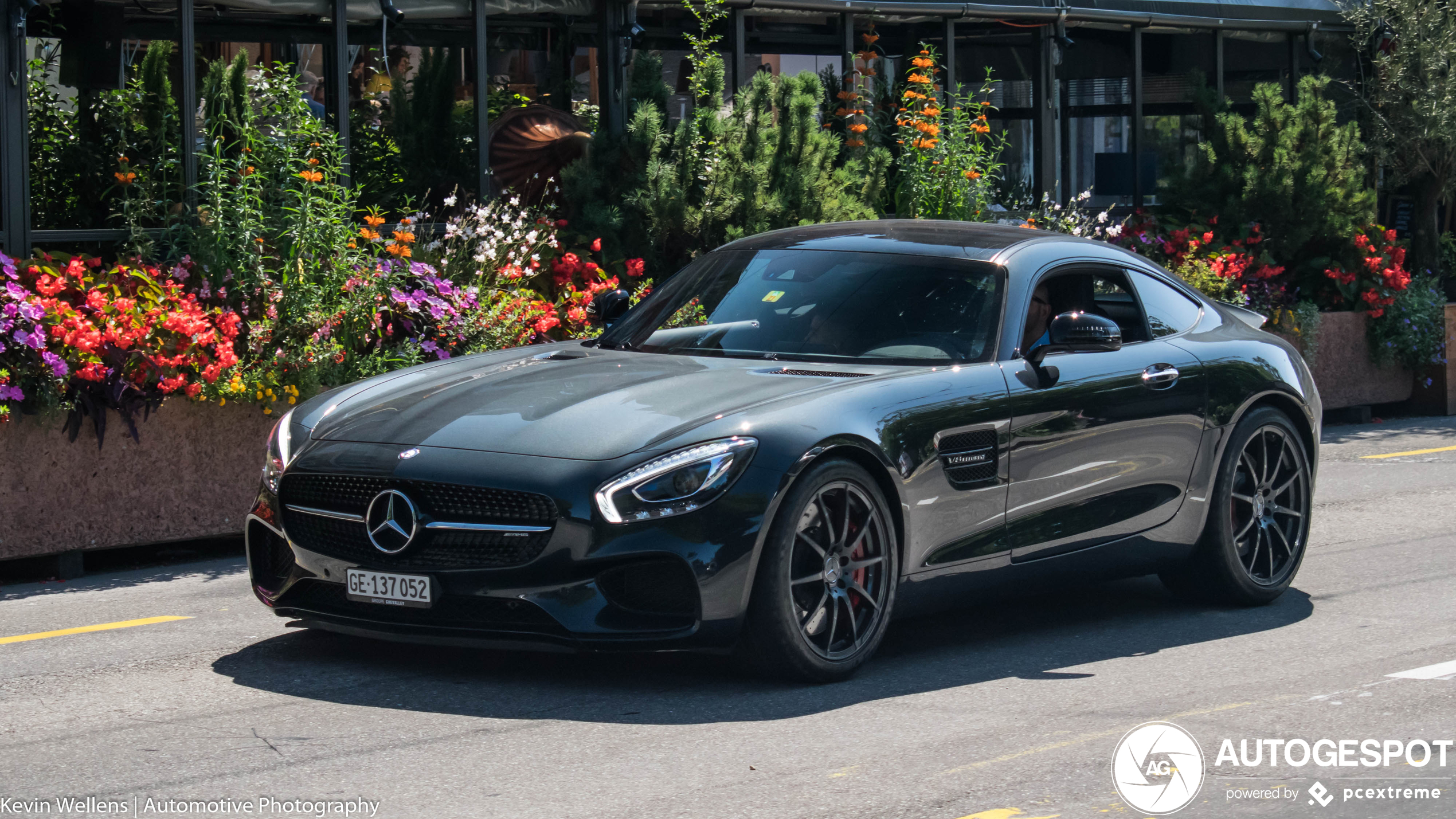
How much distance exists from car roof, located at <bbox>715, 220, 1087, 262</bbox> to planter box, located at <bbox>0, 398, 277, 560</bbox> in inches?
123

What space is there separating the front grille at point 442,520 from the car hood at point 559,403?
17 centimetres

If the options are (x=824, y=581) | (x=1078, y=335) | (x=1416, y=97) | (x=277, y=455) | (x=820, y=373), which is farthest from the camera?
(x=1416, y=97)

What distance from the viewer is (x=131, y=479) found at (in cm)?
909

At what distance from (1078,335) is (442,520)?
2.51 metres

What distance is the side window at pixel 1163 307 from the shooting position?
304 inches

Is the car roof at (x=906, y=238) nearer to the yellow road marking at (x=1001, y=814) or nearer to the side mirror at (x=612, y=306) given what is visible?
the side mirror at (x=612, y=306)

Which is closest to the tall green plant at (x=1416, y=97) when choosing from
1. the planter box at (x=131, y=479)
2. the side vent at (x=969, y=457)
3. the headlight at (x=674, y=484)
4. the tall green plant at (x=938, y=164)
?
the tall green plant at (x=938, y=164)

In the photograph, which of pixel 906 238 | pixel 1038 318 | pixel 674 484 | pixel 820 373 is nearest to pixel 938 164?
pixel 906 238

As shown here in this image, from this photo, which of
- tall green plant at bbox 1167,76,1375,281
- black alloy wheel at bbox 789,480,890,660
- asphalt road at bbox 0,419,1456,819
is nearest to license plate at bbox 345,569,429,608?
asphalt road at bbox 0,419,1456,819

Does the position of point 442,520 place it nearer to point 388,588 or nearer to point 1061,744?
point 388,588

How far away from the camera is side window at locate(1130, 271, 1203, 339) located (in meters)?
7.73

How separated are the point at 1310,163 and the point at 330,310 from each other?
992cm

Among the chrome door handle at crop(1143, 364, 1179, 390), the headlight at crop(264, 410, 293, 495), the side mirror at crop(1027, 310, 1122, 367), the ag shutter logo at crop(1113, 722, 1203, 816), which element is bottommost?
the ag shutter logo at crop(1113, 722, 1203, 816)

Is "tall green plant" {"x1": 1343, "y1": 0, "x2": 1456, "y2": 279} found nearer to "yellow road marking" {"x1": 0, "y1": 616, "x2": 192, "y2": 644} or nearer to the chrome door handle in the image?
the chrome door handle
